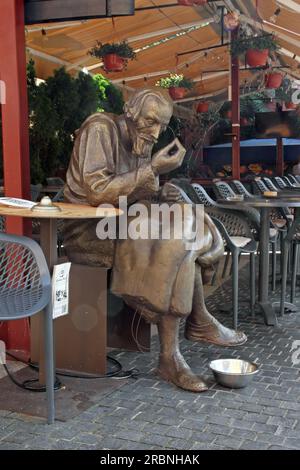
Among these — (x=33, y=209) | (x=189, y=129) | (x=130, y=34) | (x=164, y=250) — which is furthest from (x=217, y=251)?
(x=189, y=129)

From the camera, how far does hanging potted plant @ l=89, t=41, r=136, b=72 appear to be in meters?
8.19

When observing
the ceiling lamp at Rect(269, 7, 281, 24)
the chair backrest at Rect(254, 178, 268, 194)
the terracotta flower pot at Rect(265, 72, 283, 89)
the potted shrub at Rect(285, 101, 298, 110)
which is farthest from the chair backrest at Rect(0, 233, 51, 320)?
the potted shrub at Rect(285, 101, 298, 110)

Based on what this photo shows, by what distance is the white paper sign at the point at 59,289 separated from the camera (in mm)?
2639

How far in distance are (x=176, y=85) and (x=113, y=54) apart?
11.3ft

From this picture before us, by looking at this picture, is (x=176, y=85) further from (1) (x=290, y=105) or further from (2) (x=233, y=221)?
(2) (x=233, y=221)

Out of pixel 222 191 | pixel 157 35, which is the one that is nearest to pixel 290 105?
pixel 157 35

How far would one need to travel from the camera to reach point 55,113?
25.9 feet

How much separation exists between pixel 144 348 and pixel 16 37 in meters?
2.00

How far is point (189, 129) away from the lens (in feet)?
53.0

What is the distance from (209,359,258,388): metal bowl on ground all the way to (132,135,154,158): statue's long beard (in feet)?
3.93

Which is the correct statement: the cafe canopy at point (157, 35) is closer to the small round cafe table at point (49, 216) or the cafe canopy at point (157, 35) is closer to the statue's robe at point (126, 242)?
the statue's robe at point (126, 242)

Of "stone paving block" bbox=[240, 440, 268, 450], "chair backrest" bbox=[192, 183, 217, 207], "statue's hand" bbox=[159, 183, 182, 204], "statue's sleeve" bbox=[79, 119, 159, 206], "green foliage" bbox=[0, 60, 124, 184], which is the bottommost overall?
"stone paving block" bbox=[240, 440, 268, 450]

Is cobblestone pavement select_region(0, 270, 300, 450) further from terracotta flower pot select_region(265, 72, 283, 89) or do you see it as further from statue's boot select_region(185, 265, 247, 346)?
terracotta flower pot select_region(265, 72, 283, 89)
